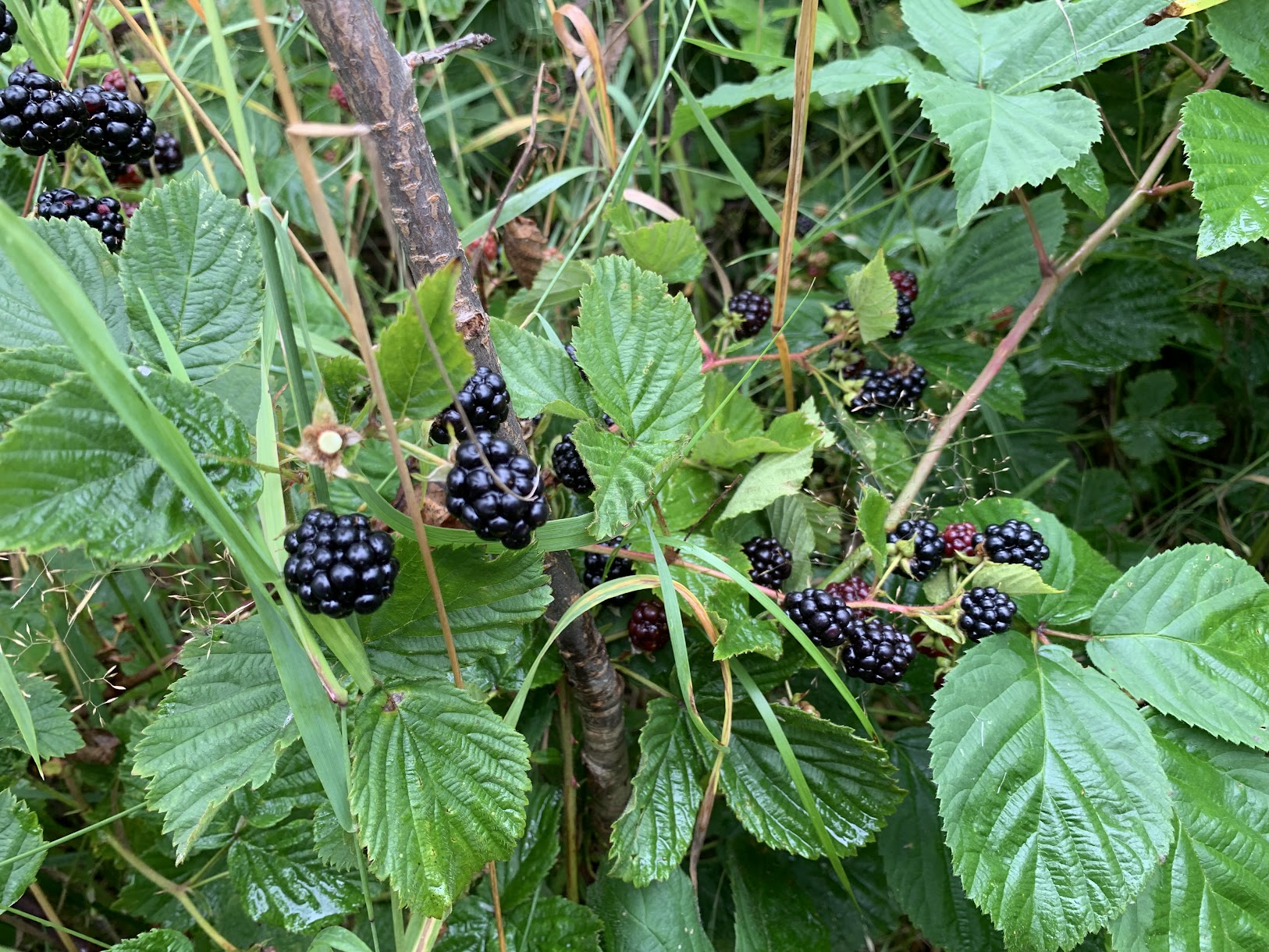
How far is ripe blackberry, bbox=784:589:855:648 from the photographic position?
915 mm

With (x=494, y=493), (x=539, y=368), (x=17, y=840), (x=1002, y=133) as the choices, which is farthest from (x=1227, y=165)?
(x=17, y=840)

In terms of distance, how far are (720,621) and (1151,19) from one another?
40.8 inches

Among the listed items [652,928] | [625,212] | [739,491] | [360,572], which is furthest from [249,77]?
[652,928]

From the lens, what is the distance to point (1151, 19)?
1164 millimetres

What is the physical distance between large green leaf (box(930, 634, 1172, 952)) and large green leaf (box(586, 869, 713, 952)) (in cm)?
35

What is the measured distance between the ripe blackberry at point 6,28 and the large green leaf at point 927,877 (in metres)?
1.43

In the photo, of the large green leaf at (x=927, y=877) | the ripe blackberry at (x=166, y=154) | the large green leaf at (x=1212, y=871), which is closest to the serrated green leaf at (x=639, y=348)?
the large green leaf at (x=927, y=877)

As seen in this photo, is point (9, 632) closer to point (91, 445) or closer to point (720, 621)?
point (91, 445)

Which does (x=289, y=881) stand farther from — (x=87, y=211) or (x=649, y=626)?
(x=87, y=211)

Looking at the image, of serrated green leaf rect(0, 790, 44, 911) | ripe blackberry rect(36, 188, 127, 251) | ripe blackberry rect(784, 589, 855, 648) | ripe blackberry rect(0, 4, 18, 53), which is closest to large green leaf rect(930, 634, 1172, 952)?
ripe blackberry rect(784, 589, 855, 648)

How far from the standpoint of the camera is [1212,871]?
2.97 ft

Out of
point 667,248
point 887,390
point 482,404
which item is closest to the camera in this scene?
point 482,404

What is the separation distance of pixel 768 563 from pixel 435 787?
0.49m

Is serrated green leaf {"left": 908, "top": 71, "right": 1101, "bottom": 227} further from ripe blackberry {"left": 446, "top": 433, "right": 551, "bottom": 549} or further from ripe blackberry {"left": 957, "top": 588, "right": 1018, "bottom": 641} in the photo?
ripe blackberry {"left": 446, "top": 433, "right": 551, "bottom": 549}
